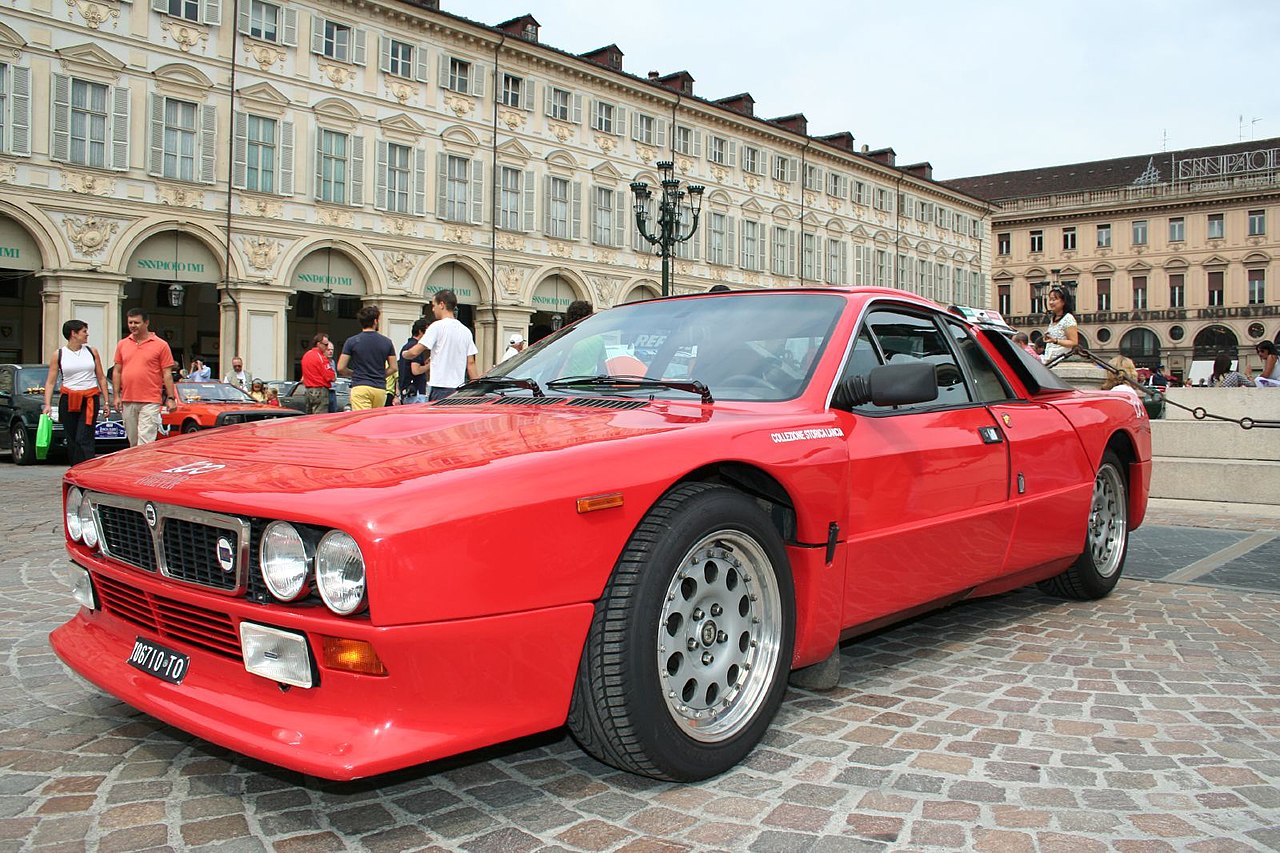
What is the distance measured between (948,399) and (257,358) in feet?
84.0

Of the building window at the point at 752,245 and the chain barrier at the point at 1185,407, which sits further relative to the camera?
the building window at the point at 752,245

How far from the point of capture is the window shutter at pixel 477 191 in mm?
31484

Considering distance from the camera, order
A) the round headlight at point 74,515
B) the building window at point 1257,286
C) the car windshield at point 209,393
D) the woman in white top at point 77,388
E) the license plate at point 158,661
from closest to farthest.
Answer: the license plate at point 158,661, the round headlight at point 74,515, the woman in white top at point 77,388, the car windshield at point 209,393, the building window at point 1257,286

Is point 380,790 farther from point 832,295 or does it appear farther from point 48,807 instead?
point 832,295

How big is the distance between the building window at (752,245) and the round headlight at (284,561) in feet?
131

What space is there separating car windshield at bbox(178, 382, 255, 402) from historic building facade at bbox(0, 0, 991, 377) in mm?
9691

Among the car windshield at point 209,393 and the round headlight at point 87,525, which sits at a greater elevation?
the car windshield at point 209,393

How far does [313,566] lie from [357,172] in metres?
28.5

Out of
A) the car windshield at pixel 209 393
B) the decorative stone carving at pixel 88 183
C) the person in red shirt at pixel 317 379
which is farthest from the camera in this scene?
the decorative stone carving at pixel 88 183

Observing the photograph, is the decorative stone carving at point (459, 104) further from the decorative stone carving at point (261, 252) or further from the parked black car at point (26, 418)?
Answer: the parked black car at point (26, 418)

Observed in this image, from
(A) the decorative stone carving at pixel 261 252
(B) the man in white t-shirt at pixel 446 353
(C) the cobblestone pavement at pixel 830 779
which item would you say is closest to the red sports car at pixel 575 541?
(C) the cobblestone pavement at pixel 830 779

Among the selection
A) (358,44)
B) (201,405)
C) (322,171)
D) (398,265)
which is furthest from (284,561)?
(358,44)

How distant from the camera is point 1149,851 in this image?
229 cm

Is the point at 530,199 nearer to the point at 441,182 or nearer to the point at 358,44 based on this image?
the point at 441,182
